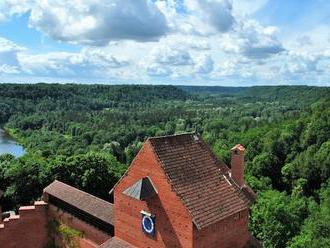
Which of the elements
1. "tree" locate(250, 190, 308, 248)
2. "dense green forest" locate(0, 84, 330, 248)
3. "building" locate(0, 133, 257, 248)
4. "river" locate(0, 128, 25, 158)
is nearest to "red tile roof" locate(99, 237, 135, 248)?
"building" locate(0, 133, 257, 248)

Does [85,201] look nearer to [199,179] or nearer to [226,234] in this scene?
[199,179]

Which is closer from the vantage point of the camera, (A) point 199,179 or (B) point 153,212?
(B) point 153,212

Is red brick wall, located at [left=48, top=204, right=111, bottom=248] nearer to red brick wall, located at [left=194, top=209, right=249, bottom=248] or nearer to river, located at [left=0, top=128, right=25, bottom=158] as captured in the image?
red brick wall, located at [left=194, top=209, right=249, bottom=248]

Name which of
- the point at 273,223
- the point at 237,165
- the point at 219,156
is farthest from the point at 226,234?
the point at 219,156

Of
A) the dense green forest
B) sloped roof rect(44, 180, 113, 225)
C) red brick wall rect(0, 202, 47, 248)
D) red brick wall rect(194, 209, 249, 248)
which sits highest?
red brick wall rect(194, 209, 249, 248)

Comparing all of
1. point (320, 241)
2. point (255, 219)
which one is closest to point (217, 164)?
point (320, 241)
